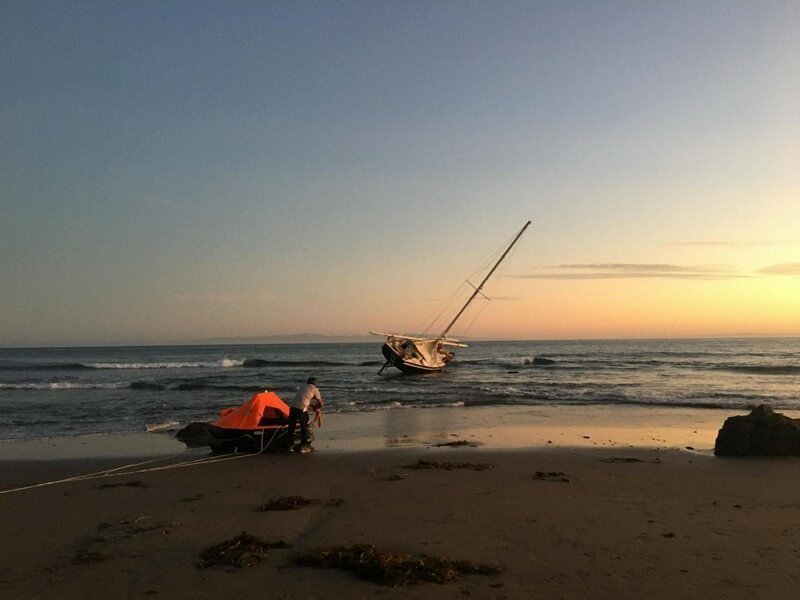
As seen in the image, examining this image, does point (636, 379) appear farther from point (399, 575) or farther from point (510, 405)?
point (399, 575)

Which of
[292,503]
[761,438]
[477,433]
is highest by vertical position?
[761,438]

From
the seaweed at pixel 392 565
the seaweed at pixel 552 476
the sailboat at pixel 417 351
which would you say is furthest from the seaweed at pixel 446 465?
the sailboat at pixel 417 351

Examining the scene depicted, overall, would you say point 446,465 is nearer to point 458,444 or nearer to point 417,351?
point 458,444

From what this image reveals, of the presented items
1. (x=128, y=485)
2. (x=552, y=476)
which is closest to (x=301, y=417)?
(x=128, y=485)

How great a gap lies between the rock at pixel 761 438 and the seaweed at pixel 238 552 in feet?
31.6

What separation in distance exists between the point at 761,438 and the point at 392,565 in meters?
9.74

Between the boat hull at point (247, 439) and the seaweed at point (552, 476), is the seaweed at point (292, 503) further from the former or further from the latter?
the boat hull at point (247, 439)

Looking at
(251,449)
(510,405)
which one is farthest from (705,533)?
(510,405)

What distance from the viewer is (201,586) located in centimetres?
487

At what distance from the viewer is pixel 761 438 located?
11.4 meters

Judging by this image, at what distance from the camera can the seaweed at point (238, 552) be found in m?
5.35

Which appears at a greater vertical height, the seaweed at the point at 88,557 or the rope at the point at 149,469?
the seaweed at the point at 88,557

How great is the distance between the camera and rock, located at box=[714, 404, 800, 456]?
1120 cm

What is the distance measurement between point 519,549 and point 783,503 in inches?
179
